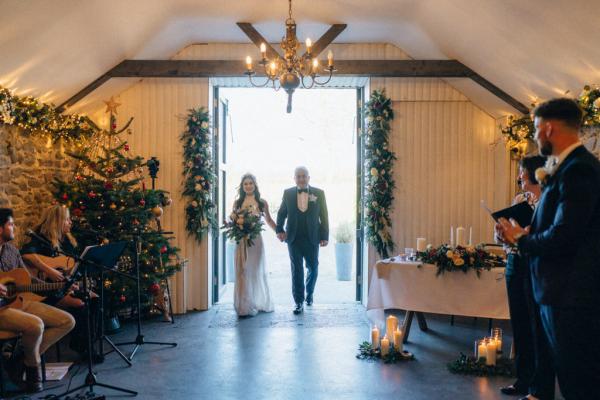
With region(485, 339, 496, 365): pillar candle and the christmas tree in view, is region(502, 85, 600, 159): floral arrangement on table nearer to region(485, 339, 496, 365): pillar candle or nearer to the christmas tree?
region(485, 339, 496, 365): pillar candle

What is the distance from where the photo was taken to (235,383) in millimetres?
3908

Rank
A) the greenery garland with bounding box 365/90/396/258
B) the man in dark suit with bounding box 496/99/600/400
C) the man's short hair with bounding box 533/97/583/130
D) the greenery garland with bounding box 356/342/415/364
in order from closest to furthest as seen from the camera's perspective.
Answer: the man in dark suit with bounding box 496/99/600/400 → the man's short hair with bounding box 533/97/583/130 → the greenery garland with bounding box 356/342/415/364 → the greenery garland with bounding box 365/90/396/258

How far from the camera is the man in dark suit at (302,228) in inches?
249

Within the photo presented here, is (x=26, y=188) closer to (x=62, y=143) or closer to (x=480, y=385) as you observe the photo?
(x=62, y=143)

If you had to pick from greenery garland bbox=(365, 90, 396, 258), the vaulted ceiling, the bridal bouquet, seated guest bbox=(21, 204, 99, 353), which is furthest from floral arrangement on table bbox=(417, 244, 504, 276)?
seated guest bbox=(21, 204, 99, 353)

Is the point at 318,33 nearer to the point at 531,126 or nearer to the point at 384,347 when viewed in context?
the point at 531,126

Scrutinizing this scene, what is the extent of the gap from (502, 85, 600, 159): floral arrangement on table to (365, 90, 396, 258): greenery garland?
1.42 m

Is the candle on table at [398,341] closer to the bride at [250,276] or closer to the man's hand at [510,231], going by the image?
the man's hand at [510,231]

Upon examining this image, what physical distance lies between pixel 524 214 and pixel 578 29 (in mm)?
1489

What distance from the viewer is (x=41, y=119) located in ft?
16.3

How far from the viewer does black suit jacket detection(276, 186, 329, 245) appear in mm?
6355

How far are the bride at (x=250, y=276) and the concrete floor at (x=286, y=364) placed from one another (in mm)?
217

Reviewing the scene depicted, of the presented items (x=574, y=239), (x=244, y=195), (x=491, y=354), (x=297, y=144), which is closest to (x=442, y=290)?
(x=491, y=354)

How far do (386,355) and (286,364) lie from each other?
883mm
